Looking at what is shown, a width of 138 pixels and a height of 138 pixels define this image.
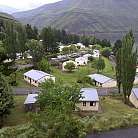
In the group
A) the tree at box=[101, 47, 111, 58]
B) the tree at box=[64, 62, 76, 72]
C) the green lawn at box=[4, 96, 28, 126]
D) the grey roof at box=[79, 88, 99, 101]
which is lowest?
the tree at box=[101, 47, 111, 58]

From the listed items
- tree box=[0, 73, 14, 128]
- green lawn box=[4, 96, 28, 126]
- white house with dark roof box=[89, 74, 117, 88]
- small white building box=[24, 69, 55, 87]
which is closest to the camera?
tree box=[0, 73, 14, 128]

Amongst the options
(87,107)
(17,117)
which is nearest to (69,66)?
(87,107)

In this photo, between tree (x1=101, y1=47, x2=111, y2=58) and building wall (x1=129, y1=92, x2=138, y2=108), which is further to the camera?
tree (x1=101, y1=47, x2=111, y2=58)

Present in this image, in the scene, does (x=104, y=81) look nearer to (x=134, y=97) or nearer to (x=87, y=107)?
(x=134, y=97)

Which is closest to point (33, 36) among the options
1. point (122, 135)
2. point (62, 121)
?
point (122, 135)

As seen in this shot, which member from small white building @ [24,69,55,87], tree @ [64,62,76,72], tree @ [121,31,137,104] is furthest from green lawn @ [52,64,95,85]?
tree @ [121,31,137,104]

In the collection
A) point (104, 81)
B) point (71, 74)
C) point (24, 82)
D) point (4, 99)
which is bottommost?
point (71, 74)

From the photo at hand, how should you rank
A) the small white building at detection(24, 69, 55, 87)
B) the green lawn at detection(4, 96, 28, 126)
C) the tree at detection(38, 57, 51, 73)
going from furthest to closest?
the tree at detection(38, 57, 51, 73), the small white building at detection(24, 69, 55, 87), the green lawn at detection(4, 96, 28, 126)

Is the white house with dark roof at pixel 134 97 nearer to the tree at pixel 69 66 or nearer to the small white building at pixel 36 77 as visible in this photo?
the small white building at pixel 36 77

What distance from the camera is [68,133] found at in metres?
33.1

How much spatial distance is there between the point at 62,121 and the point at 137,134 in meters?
17.4

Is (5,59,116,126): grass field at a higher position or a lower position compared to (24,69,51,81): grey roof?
lower

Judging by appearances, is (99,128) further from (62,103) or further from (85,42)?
(85,42)

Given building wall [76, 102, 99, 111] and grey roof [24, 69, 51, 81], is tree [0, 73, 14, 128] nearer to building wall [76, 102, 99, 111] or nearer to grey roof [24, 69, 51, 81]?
building wall [76, 102, 99, 111]
